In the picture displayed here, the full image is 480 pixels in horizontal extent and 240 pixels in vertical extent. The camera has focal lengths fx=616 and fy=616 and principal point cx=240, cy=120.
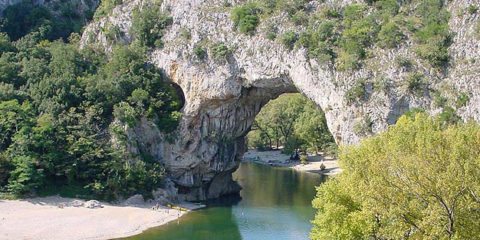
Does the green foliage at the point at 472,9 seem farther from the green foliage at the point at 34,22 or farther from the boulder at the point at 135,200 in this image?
the green foliage at the point at 34,22

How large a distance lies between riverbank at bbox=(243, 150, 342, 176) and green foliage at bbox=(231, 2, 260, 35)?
27401mm

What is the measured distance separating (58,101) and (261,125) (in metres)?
47.6

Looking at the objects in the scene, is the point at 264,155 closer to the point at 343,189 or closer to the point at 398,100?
the point at 398,100

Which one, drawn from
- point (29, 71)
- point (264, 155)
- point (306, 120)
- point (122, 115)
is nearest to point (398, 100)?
point (122, 115)

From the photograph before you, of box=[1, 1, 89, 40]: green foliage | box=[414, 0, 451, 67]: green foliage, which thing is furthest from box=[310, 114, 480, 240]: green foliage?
box=[1, 1, 89, 40]: green foliage

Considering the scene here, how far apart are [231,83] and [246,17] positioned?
6.30 meters

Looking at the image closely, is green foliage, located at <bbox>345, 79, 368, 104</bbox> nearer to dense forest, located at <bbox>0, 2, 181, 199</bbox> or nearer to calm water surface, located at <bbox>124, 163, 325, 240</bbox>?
calm water surface, located at <bbox>124, 163, 325, 240</bbox>

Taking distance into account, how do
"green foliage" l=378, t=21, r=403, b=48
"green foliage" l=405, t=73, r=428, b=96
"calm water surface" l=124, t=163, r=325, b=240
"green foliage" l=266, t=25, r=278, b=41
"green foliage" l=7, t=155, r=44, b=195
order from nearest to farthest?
"calm water surface" l=124, t=163, r=325, b=240, "green foliage" l=405, t=73, r=428, b=96, "green foliage" l=378, t=21, r=403, b=48, "green foliage" l=7, t=155, r=44, b=195, "green foliage" l=266, t=25, r=278, b=41

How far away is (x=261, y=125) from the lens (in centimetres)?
10038

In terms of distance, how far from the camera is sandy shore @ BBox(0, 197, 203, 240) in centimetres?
4403

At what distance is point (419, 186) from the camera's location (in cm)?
2320

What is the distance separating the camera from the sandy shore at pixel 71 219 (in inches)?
1734

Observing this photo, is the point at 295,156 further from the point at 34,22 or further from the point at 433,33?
the point at 433,33

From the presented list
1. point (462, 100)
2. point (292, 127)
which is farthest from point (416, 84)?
point (292, 127)
